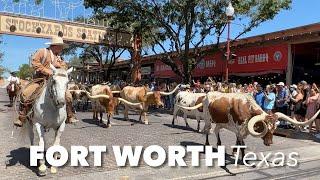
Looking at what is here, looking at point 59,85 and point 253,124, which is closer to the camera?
point 59,85

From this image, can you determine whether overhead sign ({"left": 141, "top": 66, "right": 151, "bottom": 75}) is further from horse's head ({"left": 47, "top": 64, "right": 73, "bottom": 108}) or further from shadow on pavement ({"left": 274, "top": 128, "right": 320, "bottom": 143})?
horse's head ({"left": 47, "top": 64, "right": 73, "bottom": 108})

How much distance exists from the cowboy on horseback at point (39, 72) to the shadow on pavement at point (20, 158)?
78 centimetres

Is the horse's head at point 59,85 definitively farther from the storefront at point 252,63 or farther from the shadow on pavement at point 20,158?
the storefront at point 252,63

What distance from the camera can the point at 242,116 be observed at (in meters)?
9.69

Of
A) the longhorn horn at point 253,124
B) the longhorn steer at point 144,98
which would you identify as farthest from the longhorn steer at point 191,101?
the longhorn horn at point 253,124

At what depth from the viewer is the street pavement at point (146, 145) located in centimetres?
860

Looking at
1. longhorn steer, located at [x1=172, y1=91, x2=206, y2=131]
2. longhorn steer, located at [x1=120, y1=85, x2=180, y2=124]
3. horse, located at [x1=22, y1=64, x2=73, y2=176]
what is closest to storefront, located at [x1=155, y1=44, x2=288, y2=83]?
longhorn steer, located at [x1=172, y1=91, x2=206, y2=131]

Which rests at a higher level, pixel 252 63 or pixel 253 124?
pixel 252 63

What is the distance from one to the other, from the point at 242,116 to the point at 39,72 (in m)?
4.29

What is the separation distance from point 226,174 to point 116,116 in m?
11.1

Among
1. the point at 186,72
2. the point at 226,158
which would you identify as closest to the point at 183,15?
the point at 186,72

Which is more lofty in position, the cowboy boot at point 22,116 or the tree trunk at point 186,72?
the tree trunk at point 186,72

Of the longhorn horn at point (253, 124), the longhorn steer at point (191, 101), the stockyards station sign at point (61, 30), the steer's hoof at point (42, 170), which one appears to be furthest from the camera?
the stockyards station sign at point (61, 30)

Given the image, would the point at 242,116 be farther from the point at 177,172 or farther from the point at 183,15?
the point at 183,15
